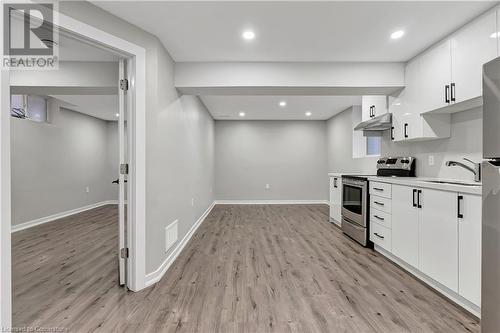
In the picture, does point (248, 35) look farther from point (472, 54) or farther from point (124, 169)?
point (472, 54)

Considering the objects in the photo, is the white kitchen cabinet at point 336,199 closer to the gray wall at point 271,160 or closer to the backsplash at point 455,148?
the backsplash at point 455,148

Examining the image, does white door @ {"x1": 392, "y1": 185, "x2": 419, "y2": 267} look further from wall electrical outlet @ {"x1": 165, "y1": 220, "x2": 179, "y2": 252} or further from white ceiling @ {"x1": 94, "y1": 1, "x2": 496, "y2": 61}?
wall electrical outlet @ {"x1": 165, "y1": 220, "x2": 179, "y2": 252}

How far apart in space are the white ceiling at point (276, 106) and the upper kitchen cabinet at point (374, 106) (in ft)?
2.61

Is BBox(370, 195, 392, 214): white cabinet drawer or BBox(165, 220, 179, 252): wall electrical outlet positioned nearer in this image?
BBox(165, 220, 179, 252): wall electrical outlet

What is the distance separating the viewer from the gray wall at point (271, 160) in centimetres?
671

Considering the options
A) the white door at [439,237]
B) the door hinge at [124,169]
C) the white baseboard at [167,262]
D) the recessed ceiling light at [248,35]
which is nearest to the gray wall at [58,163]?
the white baseboard at [167,262]

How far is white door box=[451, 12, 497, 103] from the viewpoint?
1.89 meters

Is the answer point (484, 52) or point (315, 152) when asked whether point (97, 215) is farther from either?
point (484, 52)

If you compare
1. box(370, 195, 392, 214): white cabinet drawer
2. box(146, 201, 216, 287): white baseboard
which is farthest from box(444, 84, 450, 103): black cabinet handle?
box(146, 201, 216, 287): white baseboard

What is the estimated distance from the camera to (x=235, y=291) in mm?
2059

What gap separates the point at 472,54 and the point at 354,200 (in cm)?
Result: 215

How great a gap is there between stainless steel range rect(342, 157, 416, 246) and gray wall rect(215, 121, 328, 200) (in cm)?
302

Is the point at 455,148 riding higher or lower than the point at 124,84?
lower

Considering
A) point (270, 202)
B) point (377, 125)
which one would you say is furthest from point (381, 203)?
point (270, 202)
